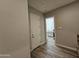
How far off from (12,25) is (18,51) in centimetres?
46

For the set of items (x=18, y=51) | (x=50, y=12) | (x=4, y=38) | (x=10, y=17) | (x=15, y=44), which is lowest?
(x=18, y=51)

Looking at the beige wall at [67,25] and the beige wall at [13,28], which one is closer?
the beige wall at [13,28]

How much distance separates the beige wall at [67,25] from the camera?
3.39m

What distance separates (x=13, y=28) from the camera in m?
1.21

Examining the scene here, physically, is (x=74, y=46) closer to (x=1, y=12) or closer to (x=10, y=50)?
(x=10, y=50)

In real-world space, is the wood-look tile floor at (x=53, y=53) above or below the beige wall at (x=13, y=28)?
below

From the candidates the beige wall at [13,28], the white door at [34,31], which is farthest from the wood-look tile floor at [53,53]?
the beige wall at [13,28]

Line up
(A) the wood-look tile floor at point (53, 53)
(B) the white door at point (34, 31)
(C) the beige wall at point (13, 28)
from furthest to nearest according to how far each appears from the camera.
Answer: (B) the white door at point (34, 31) → (A) the wood-look tile floor at point (53, 53) → (C) the beige wall at point (13, 28)

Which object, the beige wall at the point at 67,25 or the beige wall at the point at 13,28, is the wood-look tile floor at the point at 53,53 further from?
the beige wall at the point at 13,28

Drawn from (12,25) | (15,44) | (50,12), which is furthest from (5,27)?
(50,12)

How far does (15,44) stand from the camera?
48.8 inches

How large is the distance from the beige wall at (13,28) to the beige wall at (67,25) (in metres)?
2.71

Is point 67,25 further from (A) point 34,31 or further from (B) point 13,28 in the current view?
(B) point 13,28

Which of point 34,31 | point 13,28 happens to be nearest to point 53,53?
point 34,31
